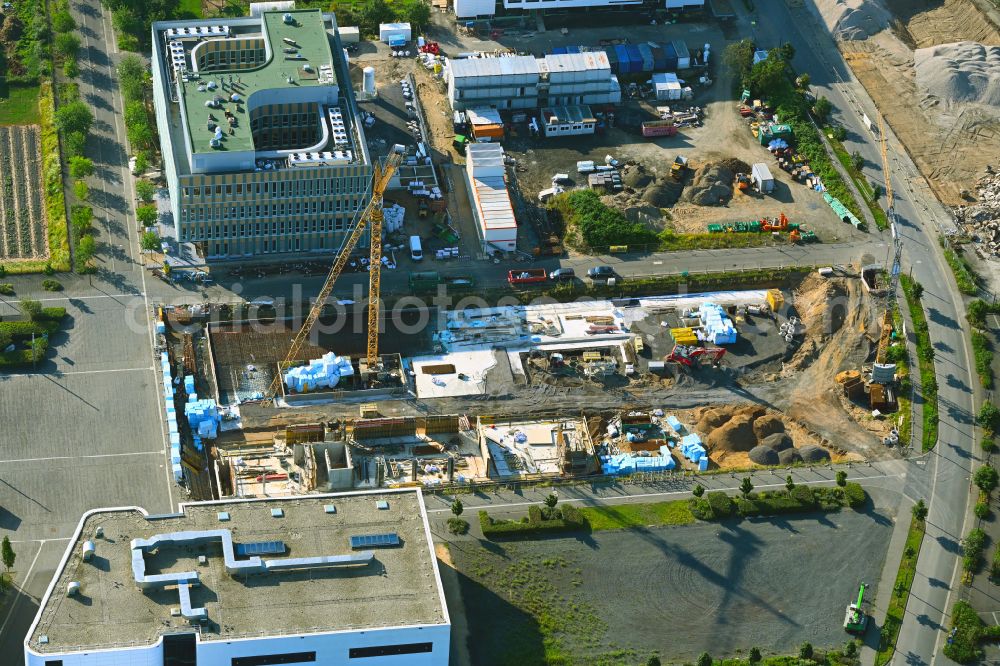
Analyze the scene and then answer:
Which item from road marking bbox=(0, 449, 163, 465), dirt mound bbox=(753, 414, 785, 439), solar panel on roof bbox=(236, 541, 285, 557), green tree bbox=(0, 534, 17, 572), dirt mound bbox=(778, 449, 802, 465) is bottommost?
green tree bbox=(0, 534, 17, 572)

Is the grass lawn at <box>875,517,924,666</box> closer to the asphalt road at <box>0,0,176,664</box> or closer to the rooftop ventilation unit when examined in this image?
the rooftop ventilation unit

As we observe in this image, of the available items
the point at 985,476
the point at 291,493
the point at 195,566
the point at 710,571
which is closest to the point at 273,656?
the point at 195,566

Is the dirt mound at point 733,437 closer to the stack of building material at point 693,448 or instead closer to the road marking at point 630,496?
the stack of building material at point 693,448

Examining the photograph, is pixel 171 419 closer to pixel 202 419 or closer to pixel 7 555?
pixel 202 419

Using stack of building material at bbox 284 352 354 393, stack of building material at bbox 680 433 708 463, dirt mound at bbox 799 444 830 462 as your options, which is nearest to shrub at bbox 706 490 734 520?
stack of building material at bbox 680 433 708 463

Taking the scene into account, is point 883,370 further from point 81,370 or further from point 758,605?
point 81,370

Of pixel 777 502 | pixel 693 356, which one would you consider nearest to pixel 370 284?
pixel 693 356

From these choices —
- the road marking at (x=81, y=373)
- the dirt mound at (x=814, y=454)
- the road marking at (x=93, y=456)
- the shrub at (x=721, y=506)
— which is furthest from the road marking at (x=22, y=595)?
the dirt mound at (x=814, y=454)

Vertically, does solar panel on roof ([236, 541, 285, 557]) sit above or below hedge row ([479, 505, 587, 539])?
above
